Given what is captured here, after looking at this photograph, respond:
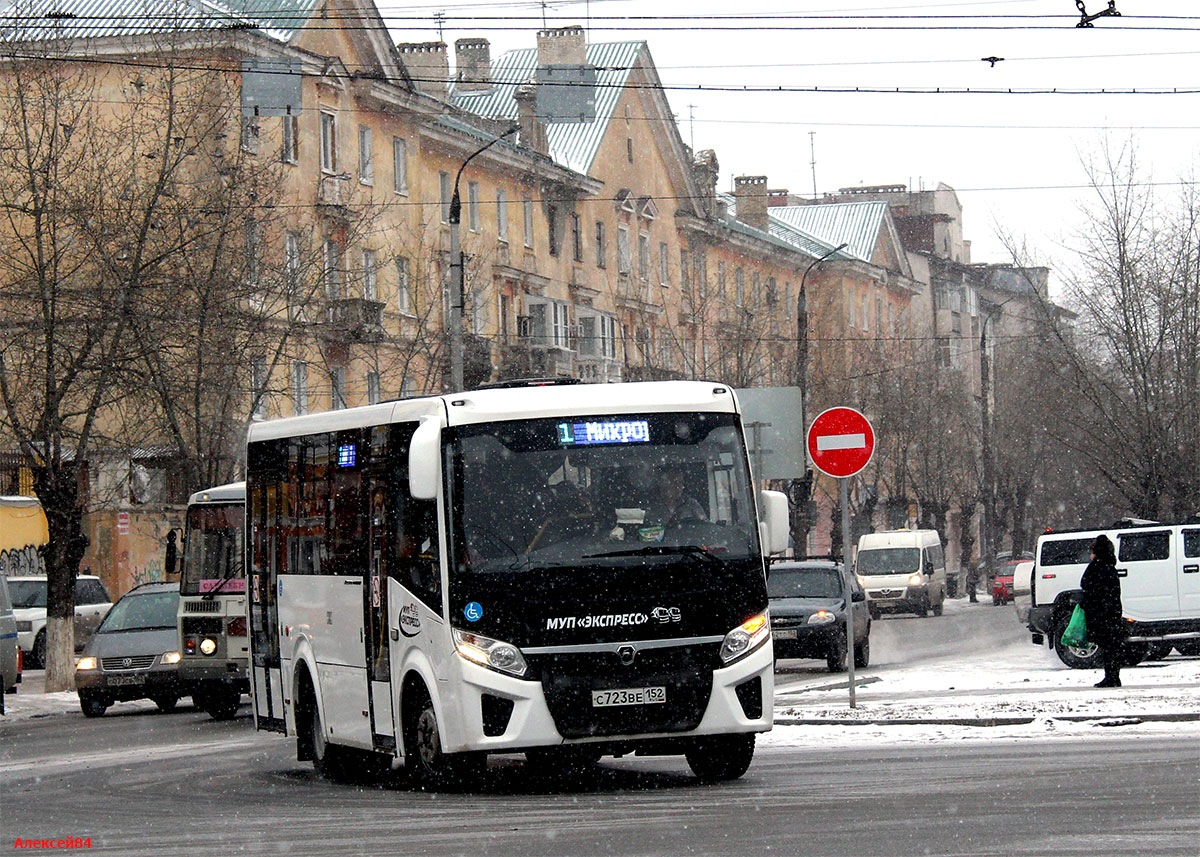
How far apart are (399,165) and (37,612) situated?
20.7 metres

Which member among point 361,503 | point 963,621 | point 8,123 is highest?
point 8,123

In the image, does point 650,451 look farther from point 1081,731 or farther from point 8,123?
point 8,123

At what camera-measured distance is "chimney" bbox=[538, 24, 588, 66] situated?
69062 mm

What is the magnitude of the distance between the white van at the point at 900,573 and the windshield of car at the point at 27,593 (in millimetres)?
24905

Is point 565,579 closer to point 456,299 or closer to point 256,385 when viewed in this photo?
point 456,299

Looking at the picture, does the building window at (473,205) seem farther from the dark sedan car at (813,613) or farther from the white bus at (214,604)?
the white bus at (214,604)

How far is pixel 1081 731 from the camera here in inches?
650

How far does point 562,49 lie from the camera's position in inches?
2736

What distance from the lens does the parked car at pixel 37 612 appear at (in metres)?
37.6

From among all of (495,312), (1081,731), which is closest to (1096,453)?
(495,312)

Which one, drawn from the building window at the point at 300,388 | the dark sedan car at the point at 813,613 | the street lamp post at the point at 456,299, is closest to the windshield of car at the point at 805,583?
the dark sedan car at the point at 813,613

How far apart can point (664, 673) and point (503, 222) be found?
4880 cm

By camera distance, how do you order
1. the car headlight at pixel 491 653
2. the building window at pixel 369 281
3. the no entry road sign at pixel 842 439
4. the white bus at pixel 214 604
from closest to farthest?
the car headlight at pixel 491 653, the no entry road sign at pixel 842 439, the white bus at pixel 214 604, the building window at pixel 369 281

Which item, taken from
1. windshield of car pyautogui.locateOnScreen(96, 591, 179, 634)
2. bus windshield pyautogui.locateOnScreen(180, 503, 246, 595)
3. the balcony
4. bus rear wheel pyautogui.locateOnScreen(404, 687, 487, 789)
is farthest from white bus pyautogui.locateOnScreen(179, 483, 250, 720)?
the balcony
